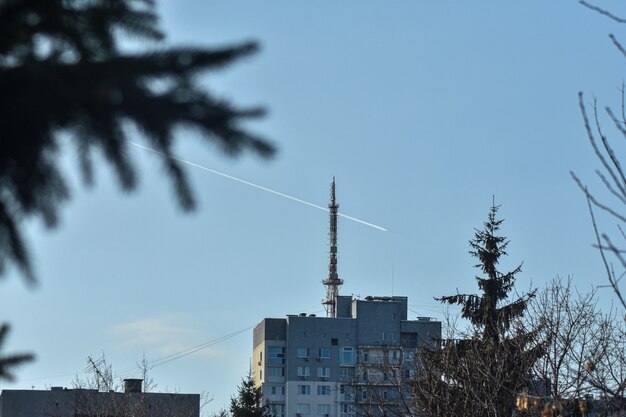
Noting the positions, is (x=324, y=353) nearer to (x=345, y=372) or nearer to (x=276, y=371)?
(x=345, y=372)

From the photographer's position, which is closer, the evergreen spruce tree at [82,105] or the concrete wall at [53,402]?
the evergreen spruce tree at [82,105]

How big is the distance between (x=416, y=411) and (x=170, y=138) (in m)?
27.5

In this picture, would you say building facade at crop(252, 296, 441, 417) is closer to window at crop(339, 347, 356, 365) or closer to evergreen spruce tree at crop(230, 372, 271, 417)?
window at crop(339, 347, 356, 365)

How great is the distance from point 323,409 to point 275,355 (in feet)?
24.3

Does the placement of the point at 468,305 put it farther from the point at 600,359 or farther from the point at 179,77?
the point at 179,77

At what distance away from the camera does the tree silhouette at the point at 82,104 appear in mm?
2861

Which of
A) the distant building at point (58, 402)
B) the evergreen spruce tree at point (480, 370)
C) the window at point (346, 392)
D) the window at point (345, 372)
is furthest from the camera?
the window at point (345, 372)

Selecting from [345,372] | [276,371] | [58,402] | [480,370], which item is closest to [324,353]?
[345,372]

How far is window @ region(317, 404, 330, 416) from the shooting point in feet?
403

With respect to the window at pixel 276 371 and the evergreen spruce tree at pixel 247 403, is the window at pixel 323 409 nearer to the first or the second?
the window at pixel 276 371

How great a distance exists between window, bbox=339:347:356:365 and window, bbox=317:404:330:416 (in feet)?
16.9

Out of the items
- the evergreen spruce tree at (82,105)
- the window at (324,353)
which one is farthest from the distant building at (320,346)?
the evergreen spruce tree at (82,105)

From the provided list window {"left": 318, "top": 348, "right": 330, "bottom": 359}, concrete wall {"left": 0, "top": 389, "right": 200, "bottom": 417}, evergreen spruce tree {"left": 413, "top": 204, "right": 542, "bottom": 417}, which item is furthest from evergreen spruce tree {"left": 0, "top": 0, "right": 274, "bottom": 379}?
window {"left": 318, "top": 348, "right": 330, "bottom": 359}

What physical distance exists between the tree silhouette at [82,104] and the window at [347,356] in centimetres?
11870
